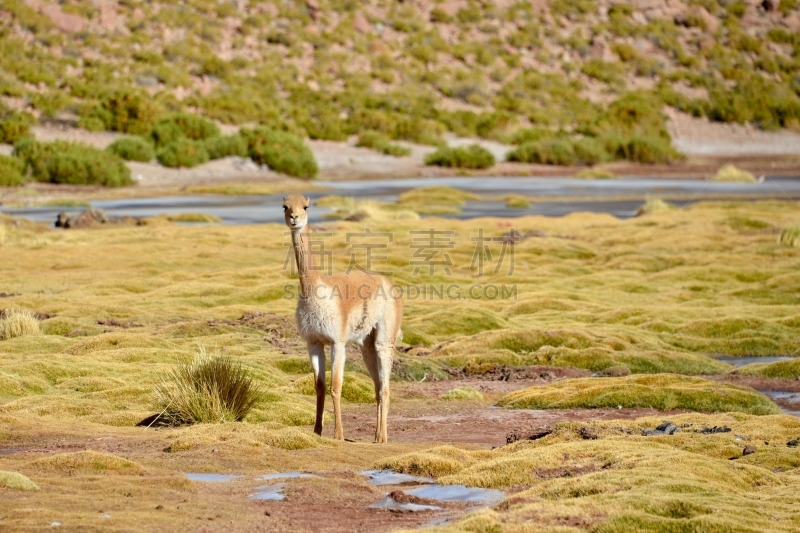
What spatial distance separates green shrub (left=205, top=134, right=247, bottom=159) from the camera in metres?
60.1

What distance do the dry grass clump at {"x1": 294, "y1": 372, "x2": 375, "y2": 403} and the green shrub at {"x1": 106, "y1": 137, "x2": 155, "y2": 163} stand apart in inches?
1602

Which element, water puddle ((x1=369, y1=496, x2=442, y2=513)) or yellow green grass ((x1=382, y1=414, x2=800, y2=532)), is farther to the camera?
water puddle ((x1=369, y1=496, x2=442, y2=513))

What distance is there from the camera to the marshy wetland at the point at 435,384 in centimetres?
945

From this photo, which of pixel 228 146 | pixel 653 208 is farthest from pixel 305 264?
pixel 228 146

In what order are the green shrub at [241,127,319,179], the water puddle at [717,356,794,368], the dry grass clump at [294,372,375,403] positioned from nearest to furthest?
the dry grass clump at [294,372,375,403] < the water puddle at [717,356,794,368] < the green shrub at [241,127,319,179]

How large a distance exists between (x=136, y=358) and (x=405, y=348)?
572cm

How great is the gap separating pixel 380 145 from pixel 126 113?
15.5 m

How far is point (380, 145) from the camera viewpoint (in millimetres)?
67312

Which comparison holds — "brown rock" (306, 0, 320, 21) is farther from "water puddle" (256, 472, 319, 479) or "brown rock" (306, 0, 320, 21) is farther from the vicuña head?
"water puddle" (256, 472, 319, 479)

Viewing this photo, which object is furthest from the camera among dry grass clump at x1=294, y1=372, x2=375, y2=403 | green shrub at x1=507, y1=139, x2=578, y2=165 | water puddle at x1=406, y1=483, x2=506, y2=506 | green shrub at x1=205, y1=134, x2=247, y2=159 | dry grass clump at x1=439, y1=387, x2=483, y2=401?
green shrub at x1=507, y1=139, x2=578, y2=165

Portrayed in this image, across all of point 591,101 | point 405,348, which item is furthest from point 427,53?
point 405,348

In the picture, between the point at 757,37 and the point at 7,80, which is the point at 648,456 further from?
the point at 757,37

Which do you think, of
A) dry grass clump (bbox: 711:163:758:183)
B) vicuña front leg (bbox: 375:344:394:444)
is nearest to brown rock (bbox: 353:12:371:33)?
dry grass clump (bbox: 711:163:758:183)

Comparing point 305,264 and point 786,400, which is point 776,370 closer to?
point 786,400
